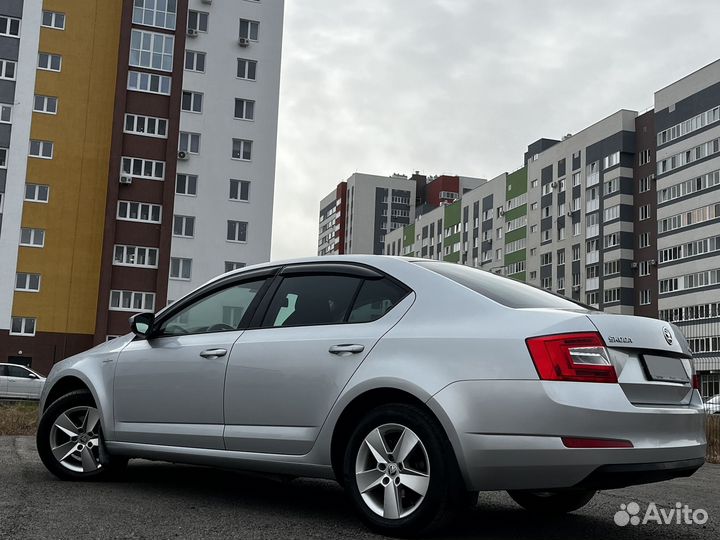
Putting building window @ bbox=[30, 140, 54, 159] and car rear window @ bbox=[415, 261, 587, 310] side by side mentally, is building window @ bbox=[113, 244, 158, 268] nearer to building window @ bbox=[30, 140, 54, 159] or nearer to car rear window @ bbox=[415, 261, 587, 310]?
building window @ bbox=[30, 140, 54, 159]

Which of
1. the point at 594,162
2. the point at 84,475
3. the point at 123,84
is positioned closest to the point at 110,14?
the point at 123,84

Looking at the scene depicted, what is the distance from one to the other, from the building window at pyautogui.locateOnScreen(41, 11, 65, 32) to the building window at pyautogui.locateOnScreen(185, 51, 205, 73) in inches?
293

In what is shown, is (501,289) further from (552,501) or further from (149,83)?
(149,83)

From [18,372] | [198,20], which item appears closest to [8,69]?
[198,20]

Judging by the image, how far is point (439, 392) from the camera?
14.1ft

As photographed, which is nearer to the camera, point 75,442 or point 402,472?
point 402,472

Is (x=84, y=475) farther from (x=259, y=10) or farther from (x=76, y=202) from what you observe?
(x=259, y=10)

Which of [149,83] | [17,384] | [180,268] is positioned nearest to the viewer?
[17,384]

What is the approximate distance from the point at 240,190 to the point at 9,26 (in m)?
16.1

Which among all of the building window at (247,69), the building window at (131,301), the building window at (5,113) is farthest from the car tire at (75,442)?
the building window at (247,69)

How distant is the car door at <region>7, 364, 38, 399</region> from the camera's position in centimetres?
3228

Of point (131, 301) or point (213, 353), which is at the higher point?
point (131, 301)

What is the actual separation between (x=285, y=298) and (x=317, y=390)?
81 cm

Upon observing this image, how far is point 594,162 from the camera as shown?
74.5 m
